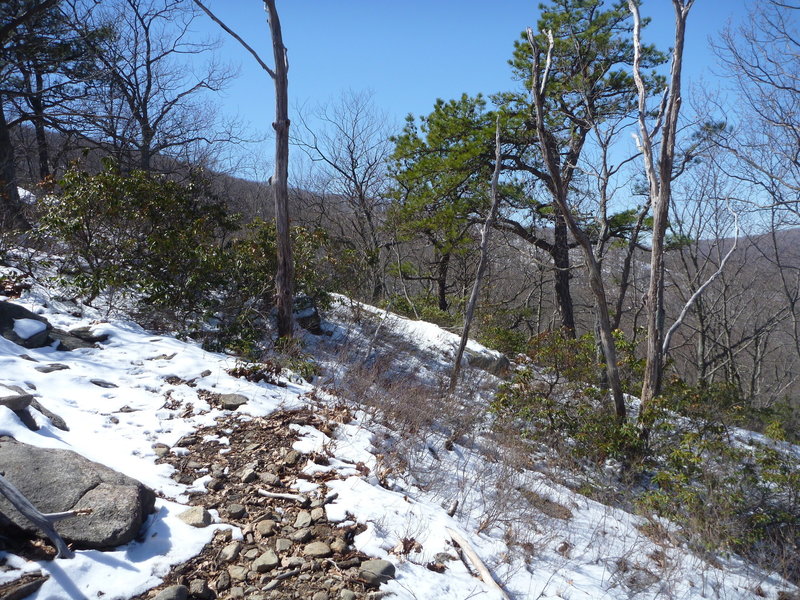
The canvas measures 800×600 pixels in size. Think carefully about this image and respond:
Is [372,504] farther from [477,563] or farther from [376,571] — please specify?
[477,563]

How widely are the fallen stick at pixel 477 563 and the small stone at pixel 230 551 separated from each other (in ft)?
4.76

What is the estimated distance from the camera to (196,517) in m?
3.29

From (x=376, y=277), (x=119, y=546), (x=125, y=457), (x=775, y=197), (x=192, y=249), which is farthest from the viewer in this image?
(x=376, y=277)

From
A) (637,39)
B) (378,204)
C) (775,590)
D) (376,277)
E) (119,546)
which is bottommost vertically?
(775,590)

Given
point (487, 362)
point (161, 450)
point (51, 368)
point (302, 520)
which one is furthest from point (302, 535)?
point (487, 362)

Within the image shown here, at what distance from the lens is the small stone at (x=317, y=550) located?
10.3 ft

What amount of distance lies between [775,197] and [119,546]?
13.4 m

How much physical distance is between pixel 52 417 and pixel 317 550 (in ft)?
8.12

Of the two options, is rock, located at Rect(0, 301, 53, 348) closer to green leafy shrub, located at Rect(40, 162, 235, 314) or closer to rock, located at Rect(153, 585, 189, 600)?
green leafy shrub, located at Rect(40, 162, 235, 314)

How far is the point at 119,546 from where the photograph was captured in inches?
113

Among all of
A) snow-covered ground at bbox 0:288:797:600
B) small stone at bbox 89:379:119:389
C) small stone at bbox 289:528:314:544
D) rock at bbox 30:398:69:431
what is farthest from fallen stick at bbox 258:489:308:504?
small stone at bbox 89:379:119:389

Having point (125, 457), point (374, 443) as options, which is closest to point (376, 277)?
point (374, 443)

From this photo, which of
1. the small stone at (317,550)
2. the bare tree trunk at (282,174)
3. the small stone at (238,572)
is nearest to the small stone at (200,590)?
the small stone at (238,572)

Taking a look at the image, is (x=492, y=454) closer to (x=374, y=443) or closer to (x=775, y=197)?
(x=374, y=443)
